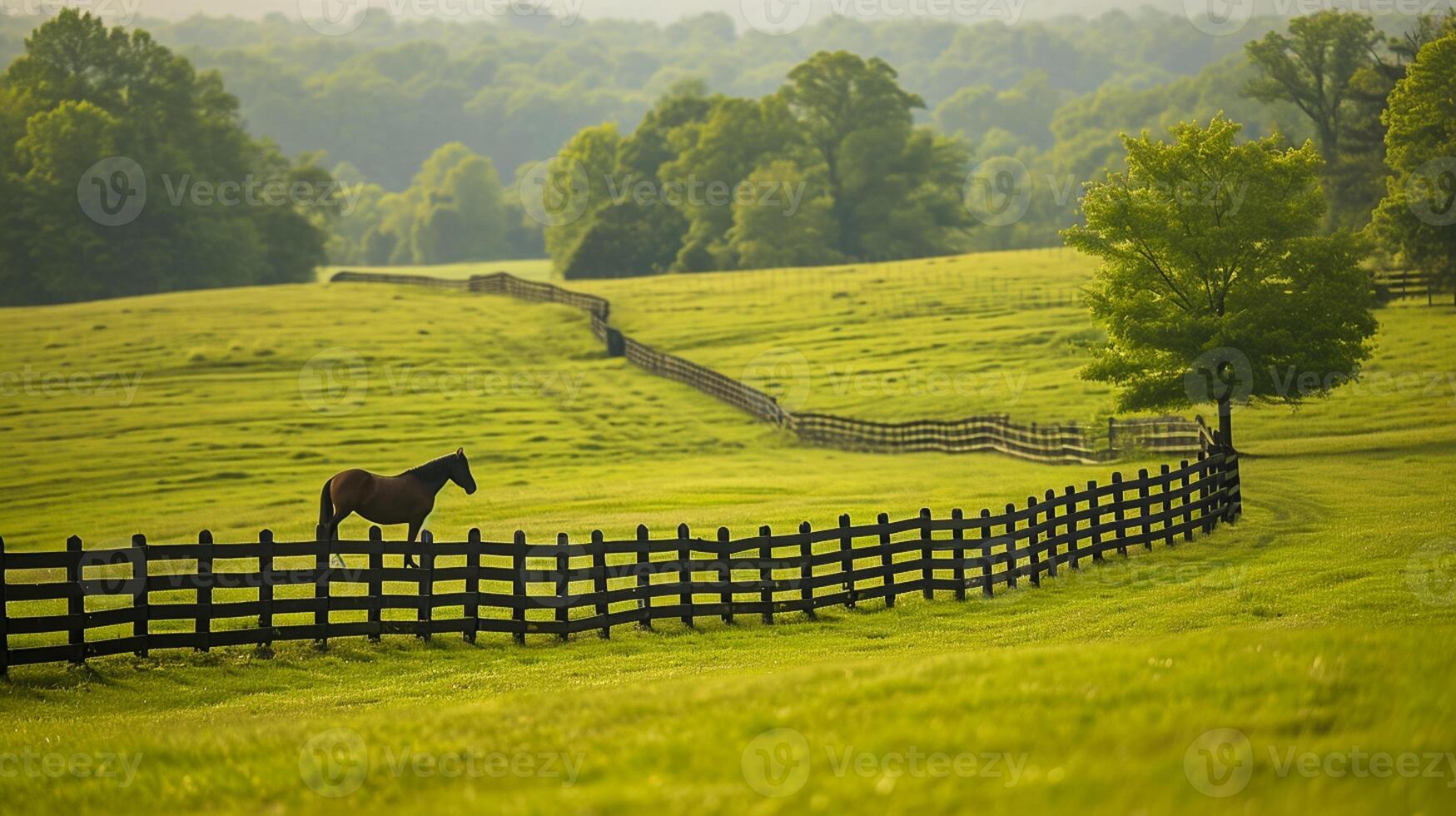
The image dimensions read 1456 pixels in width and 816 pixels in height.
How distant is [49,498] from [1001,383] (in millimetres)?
36603

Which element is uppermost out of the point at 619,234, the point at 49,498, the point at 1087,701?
the point at 619,234

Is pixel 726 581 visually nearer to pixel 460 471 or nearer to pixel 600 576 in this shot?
pixel 600 576

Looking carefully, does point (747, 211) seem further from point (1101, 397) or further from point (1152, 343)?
point (1152, 343)

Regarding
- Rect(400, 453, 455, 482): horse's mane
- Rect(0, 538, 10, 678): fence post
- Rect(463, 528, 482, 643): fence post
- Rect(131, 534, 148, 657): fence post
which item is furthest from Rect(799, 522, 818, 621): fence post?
Rect(0, 538, 10, 678): fence post

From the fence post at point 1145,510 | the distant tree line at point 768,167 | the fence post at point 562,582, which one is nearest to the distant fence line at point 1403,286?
the fence post at point 1145,510

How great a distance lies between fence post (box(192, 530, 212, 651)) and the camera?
53.4 ft

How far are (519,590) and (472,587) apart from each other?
26.5 inches

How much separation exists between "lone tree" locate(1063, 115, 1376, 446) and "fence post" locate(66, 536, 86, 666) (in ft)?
86.0

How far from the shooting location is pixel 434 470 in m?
21.6

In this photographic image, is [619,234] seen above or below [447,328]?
above

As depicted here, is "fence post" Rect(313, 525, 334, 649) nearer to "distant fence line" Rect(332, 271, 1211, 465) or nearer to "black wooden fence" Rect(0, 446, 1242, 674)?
"black wooden fence" Rect(0, 446, 1242, 674)

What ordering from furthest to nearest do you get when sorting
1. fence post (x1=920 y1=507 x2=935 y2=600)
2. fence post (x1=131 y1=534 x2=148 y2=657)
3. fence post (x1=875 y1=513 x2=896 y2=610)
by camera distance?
fence post (x1=920 y1=507 x2=935 y2=600), fence post (x1=875 y1=513 x2=896 y2=610), fence post (x1=131 y1=534 x2=148 y2=657)

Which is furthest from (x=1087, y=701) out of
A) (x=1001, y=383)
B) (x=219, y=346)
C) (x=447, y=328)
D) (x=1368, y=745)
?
(x=447, y=328)

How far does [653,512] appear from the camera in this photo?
32.6 meters
